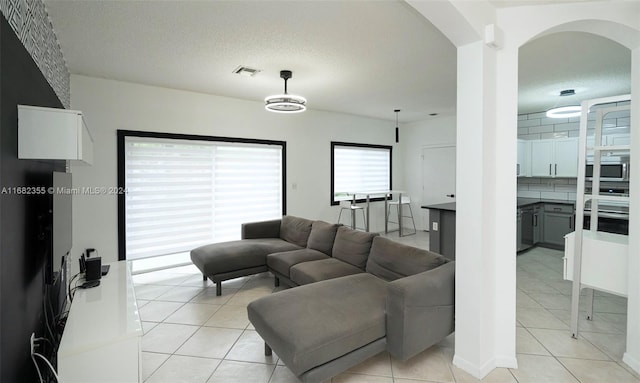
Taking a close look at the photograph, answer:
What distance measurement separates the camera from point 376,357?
2236mm

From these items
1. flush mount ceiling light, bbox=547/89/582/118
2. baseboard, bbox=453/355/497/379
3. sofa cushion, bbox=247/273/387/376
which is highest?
flush mount ceiling light, bbox=547/89/582/118

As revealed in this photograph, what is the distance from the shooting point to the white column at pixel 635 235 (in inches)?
80.5

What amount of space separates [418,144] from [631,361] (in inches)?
223

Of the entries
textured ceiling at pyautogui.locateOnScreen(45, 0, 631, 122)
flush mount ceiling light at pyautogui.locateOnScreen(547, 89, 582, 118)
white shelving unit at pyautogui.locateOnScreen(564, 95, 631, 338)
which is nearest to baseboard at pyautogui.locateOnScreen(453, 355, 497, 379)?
white shelving unit at pyautogui.locateOnScreen(564, 95, 631, 338)

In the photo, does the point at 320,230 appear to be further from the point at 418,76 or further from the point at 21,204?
the point at 21,204

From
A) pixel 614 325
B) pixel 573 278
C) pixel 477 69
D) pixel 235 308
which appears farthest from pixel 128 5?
pixel 614 325

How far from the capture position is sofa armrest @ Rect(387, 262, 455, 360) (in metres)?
1.94

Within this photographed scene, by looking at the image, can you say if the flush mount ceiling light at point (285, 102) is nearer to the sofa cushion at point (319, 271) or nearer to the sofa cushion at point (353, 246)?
the sofa cushion at point (353, 246)

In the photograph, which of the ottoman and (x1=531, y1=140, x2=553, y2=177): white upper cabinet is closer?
the ottoman

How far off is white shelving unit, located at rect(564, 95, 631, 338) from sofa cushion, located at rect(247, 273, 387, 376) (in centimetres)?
163

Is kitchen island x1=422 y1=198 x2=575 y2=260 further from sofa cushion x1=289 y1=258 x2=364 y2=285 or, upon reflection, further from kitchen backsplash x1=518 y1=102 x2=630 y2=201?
sofa cushion x1=289 y1=258 x2=364 y2=285

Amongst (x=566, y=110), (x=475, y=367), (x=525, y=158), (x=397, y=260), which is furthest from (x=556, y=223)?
(x=475, y=367)

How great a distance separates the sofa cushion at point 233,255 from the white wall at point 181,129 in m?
1.41

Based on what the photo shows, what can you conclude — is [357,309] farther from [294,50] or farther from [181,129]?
[181,129]
